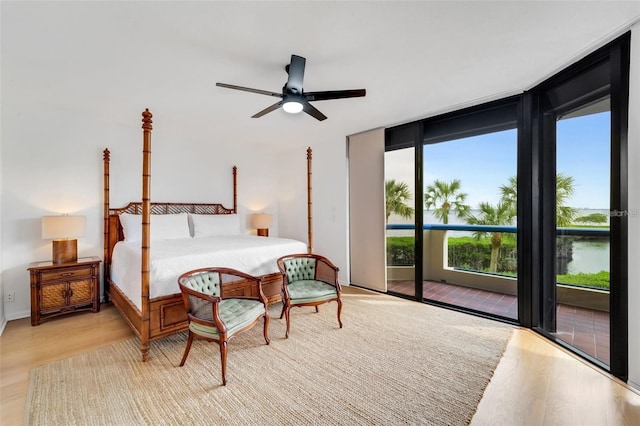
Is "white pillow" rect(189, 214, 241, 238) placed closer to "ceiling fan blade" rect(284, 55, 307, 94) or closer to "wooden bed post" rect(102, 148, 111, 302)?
"wooden bed post" rect(102, 148, 111, 302)

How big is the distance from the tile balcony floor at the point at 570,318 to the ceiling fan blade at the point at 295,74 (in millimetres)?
3259

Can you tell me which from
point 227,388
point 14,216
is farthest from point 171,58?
point 14,216

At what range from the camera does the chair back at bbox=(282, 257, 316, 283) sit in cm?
321

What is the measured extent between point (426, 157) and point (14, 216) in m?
5.22

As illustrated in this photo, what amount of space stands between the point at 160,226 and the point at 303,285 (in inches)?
89.3

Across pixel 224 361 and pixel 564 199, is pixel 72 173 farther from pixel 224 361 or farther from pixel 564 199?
pixel 564 199

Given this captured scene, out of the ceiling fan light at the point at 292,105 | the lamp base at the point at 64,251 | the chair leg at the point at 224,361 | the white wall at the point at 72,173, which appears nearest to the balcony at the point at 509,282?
the ceiling fan light at the point at 292,105

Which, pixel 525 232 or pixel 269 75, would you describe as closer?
pixel 269 75

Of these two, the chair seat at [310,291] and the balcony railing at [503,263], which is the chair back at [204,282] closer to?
the chair seat at [310,291]

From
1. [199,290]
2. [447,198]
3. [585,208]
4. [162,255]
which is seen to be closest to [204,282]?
[199,290]

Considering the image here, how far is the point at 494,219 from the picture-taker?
4164mm

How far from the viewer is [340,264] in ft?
15.4

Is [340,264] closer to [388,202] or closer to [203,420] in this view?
[388,202]

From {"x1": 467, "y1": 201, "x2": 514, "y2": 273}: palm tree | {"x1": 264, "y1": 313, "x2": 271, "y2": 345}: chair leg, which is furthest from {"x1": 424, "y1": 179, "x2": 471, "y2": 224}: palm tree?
{"x1": 264, "y1": 313, "x2": 271, "y2": 345}: chair leg
